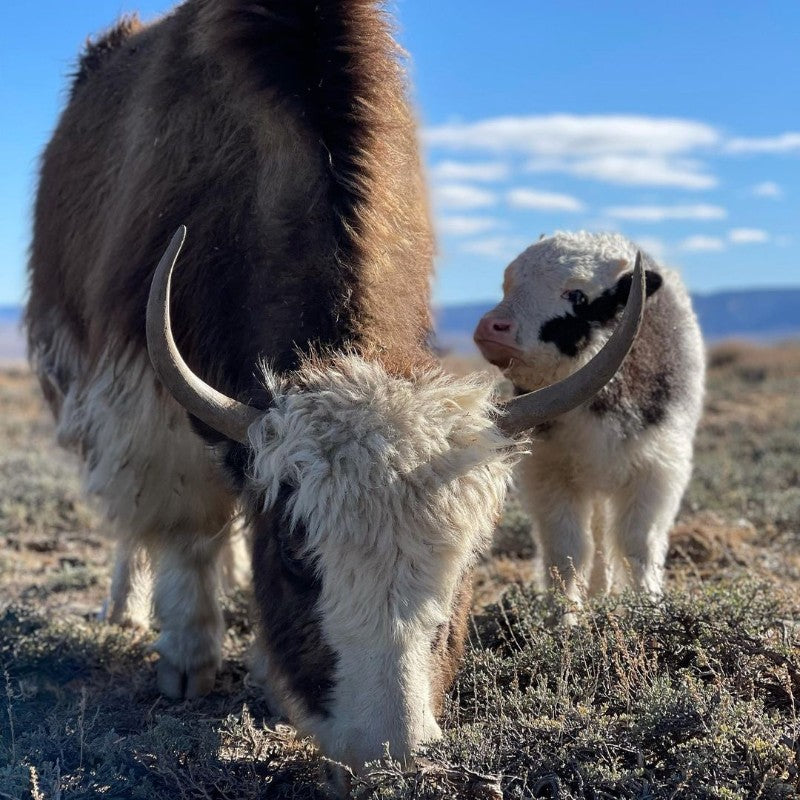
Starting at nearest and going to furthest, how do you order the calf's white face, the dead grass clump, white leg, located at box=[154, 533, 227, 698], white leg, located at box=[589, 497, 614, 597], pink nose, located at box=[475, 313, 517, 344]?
1. the dead grass clump
2. the calf's white face
3. pink nose, located at box=[475, 313, 517, 344]
4. white leg, located at box=[154, 533, 227, 698]
5. white leg, located at box=[589, 497, 614, 597]

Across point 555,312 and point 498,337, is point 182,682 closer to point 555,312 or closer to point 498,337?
point 498,337

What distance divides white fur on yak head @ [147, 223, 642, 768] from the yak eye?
1.36 metres

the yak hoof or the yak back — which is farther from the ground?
the yak back

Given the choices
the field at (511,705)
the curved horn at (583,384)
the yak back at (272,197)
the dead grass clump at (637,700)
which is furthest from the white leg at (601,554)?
the curved horn at (583,384)

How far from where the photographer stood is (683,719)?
3268 millimetres

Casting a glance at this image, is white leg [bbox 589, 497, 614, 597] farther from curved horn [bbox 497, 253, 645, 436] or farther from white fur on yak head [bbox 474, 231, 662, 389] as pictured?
curved horn [bbox 497, 253, 645, 436]

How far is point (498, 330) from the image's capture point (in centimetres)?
481

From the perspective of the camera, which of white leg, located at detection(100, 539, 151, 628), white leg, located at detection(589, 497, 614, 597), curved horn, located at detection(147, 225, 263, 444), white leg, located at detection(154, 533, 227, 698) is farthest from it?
white leg, located at detection(100, 539, 151, 628)

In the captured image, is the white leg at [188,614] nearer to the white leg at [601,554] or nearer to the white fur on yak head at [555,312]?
the white fur on yak head at [555,312]

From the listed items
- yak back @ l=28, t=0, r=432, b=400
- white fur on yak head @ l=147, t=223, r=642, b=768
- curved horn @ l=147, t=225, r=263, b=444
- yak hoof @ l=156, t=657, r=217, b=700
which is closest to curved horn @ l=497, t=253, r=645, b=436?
white fur on yak head @ l=147, t=223, r=642, b=768

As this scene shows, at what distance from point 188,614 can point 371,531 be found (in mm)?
2073

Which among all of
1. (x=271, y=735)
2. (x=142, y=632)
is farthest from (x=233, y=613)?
(x=271, y=735)

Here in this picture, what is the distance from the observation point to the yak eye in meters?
4.94

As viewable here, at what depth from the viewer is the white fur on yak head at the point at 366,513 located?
128 inches
